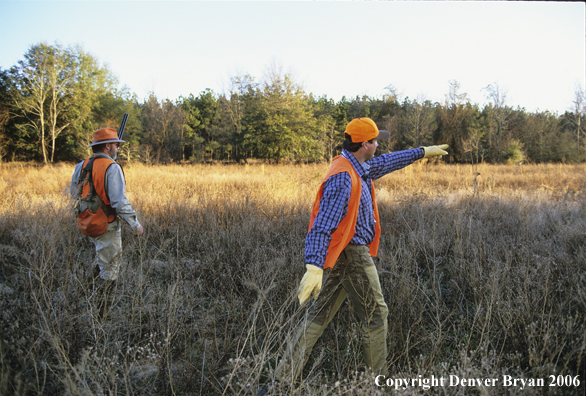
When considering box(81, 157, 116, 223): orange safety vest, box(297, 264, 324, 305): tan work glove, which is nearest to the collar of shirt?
box(297, 264, 324, 305): tan work glove

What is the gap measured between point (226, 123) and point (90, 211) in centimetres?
3704

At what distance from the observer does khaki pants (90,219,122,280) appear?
9.95ft

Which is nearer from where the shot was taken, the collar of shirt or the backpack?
the collar of shirt

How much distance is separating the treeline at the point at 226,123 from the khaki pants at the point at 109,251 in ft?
52.8

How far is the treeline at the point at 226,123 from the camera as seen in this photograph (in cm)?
2500

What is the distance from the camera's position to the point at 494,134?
3112 centimetres

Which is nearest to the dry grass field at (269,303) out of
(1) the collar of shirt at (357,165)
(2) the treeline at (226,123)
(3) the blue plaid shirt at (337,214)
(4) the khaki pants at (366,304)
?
(4) the khaki pants at (366,304)

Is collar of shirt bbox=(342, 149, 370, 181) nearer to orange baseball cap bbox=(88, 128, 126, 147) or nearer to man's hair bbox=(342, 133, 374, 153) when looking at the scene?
man's hair bbox=(342, 133, 374, 153)

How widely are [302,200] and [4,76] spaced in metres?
33.9

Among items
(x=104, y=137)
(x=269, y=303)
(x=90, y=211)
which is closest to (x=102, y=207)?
(x=90, y=211)

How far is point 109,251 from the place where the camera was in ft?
10.2

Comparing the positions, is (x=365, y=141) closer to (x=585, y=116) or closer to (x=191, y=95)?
(x=585, y=116)

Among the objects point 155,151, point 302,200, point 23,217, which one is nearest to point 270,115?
point 155,151

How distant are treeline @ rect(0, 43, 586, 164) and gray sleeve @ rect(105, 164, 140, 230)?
16.0m
